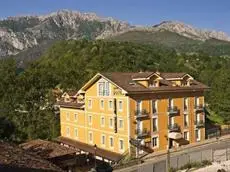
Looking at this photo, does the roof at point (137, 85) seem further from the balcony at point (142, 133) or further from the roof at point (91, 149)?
the roof at point (91, 149)

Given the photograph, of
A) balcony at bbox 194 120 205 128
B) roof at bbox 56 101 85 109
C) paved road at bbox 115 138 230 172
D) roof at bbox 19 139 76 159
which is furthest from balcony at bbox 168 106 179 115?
roof at bbox 19 139 76 159

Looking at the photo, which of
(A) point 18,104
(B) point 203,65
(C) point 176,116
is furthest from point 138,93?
(B) point 203,65

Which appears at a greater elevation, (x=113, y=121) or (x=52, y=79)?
(x=52, y=79)

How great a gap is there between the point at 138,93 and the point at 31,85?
2851 centimetres

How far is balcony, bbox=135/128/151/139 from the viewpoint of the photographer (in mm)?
44438

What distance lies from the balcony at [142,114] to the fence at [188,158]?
6415 millimetres

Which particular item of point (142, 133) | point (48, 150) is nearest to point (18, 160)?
point (48, 150)

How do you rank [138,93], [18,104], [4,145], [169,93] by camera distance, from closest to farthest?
[4,145], [138,93], [169,93], [18,104]

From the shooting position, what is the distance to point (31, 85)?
6712cm

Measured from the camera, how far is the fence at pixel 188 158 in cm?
3489

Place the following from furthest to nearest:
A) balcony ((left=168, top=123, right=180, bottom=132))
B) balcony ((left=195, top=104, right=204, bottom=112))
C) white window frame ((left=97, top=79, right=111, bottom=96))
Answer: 1. balcony ((left=195, top=104, right=204, bottom=112))
2. balcony ((left=168, top=123, right=180, bottom=132))
3. white window frame ((left=97, top=79, right=111, bottom=96))

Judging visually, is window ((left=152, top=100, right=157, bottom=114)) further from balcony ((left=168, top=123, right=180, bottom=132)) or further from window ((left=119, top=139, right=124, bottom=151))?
window ((left=119, top=139, right=124, bottom=151))

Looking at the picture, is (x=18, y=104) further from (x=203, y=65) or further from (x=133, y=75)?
(x=203, y=65)

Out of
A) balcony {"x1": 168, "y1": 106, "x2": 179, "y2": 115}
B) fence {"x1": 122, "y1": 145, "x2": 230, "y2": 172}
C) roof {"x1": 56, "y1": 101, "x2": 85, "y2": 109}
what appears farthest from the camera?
roof {"x1": 56, "y1": 101, "x2": 85, "y2": 109}
